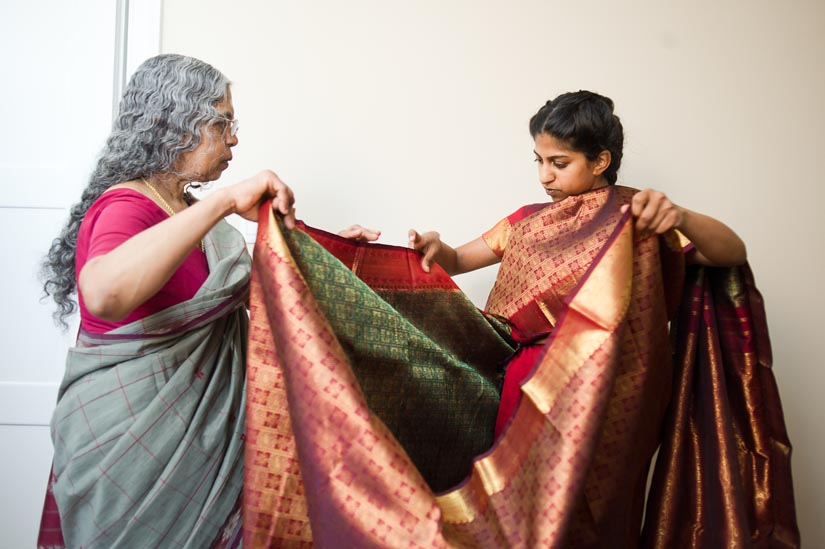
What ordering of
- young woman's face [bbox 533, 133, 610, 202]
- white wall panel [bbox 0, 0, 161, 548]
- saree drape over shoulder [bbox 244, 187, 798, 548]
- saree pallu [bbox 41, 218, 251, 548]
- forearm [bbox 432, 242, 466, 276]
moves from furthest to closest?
white wall panel [bbox 0, 0, 161, 548] → forearm [bbox 432, 242, 466, 276] → young woman's face [bbox 533, 133, 610, 202] → saree pallu [bbox 41, 218, 251, 548] → saree drape over shoulder [bbox 244, 187, 798, 548]

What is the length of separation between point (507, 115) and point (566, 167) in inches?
28.9

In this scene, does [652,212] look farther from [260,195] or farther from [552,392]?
[260,195]

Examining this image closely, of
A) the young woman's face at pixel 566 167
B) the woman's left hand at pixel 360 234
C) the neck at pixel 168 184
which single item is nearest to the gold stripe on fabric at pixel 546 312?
the young woman's face at pixel 566 167

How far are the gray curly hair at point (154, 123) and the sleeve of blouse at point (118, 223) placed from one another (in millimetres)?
144

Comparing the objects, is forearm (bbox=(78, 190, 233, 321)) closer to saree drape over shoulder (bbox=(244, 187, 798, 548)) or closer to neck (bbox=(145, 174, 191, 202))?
saree drape over shoulder (bbox=(244, 187, 798, 548))

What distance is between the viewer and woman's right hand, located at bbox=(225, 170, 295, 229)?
1.11 metres

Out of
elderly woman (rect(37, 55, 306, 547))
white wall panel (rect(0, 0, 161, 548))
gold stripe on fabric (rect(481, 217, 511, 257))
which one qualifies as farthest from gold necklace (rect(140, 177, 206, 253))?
white wall panel (rect(0, 0, 161, 548))

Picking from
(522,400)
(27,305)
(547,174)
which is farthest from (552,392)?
(27,305)

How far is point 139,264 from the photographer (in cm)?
105

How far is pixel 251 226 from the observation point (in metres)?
2.14

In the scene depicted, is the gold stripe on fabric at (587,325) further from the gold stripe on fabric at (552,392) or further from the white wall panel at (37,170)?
the white wall panel at (37,170)

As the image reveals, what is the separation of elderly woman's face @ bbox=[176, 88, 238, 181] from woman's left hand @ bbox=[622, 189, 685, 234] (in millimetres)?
833

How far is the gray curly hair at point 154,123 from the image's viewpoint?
53.4 inches

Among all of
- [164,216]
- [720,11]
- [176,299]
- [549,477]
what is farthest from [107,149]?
[720,11]
